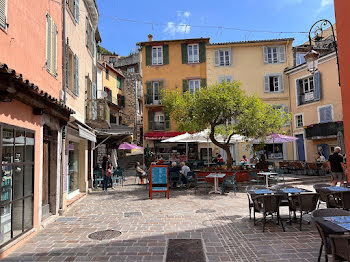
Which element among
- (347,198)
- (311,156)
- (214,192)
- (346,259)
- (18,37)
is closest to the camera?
(346,259)

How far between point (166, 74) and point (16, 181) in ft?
69.3

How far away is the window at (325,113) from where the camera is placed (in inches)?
766

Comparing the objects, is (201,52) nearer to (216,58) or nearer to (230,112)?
(216,58)

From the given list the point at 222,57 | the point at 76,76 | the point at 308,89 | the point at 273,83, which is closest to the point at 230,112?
the point at 76,76

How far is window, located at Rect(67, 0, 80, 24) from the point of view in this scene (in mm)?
9502

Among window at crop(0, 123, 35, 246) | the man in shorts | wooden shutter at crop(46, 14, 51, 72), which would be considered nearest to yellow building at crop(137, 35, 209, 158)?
the man in shorts

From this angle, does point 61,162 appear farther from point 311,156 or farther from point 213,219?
point 311,156

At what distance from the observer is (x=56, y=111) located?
698cm

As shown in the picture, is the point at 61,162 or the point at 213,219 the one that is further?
the point at 61,162

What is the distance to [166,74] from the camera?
999 inches

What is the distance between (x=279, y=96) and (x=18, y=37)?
22.2 meters

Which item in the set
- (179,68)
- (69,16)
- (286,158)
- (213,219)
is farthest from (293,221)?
(179,68)

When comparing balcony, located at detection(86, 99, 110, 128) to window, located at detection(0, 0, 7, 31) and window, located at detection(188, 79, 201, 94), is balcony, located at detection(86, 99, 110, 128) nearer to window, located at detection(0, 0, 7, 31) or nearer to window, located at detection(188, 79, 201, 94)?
window, located at detection(0, 0, 7, 31)

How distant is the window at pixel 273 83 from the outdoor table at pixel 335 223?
2155 centimetres
